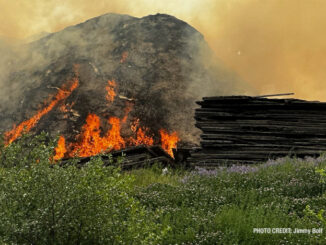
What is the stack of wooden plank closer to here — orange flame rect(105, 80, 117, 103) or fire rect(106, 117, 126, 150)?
fire rect(106, 117, 126, 150)

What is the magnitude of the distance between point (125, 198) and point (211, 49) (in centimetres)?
2902

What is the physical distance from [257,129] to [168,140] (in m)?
9.97

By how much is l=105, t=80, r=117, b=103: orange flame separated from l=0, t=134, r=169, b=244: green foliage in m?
20.8

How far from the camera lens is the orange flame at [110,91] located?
1005 inches

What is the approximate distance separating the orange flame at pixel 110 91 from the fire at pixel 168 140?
413cm

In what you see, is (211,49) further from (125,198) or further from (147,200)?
(125,198)

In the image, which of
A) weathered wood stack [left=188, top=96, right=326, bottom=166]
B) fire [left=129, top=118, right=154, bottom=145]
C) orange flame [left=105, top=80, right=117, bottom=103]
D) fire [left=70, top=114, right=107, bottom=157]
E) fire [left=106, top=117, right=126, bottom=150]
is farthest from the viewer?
orange flame [left=105, top=80, right=117, bottom=103]

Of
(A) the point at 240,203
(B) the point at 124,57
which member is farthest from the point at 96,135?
(A) the point at 240,203

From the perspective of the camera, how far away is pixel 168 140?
23.5m

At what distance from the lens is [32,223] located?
4.29 metres

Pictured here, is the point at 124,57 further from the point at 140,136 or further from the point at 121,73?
the point at 140,136

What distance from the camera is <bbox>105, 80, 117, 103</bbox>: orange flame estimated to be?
83.8 feet

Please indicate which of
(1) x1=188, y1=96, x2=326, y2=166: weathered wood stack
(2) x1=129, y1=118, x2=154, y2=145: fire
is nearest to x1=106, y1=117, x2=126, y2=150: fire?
(2) x1=129, y1=118, x2=154, y2=145: fire

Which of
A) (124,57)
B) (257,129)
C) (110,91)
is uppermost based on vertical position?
(124,57)
